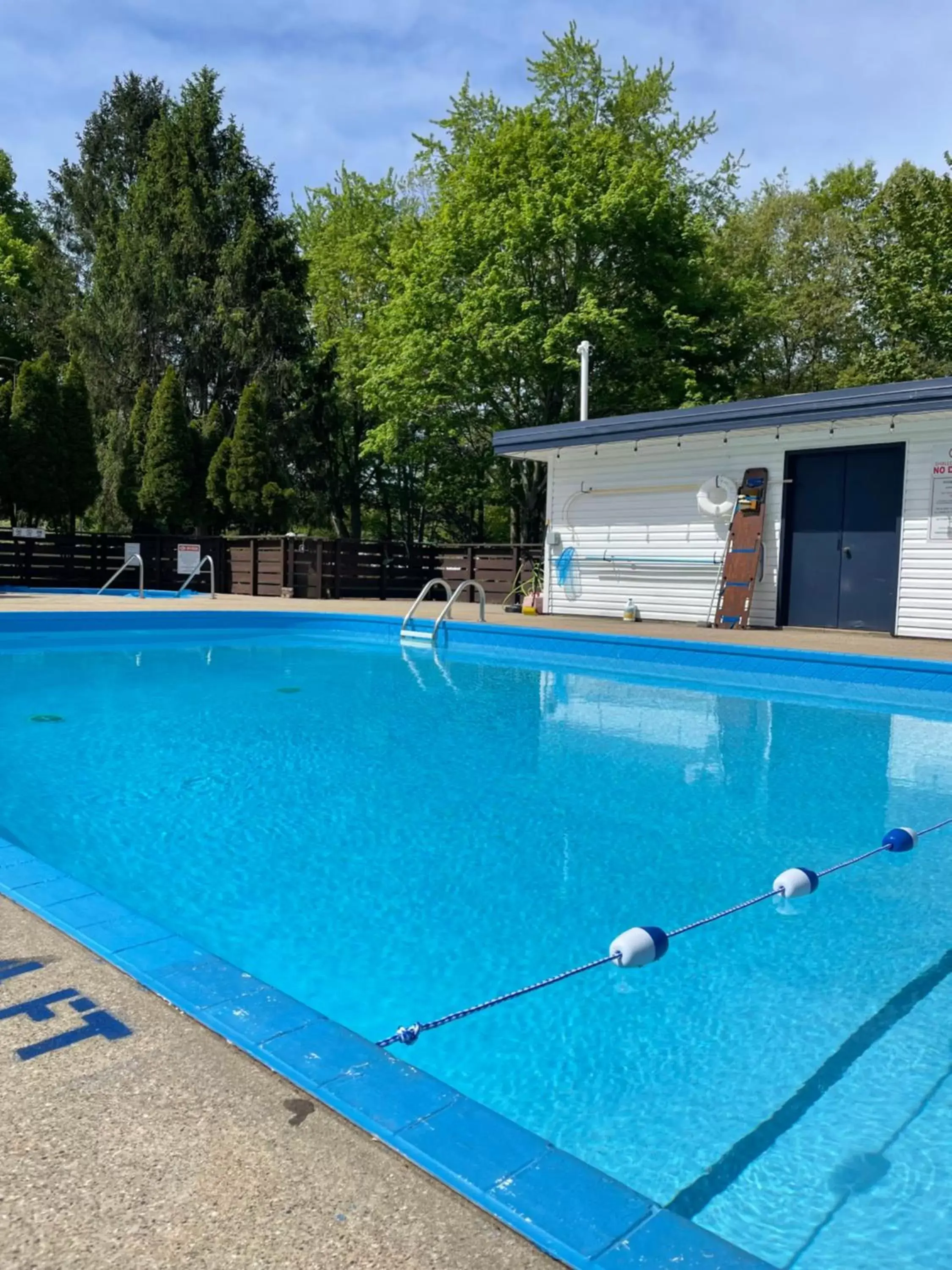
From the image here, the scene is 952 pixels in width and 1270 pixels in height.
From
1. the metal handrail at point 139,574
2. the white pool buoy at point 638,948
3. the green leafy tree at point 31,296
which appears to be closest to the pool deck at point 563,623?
the metal handrail at point 139,574

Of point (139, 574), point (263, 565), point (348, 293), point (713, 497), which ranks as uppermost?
point (348, 293)

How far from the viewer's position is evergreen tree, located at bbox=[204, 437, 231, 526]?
2008 centimetres

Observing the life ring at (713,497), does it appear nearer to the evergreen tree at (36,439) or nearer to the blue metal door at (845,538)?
the blue metal door at (845,538)

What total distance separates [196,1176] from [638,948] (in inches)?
38.0

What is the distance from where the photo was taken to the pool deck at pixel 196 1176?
4.28 ft

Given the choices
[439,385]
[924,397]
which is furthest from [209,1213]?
[439,385]

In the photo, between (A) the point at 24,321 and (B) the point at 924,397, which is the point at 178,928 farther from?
(A) the point at 24,321

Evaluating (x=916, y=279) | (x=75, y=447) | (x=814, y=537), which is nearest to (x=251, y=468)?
(x=75, y=447)

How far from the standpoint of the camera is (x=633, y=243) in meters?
20.1

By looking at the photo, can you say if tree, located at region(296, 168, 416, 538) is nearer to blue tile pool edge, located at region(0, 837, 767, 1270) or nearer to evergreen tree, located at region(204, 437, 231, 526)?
evergreen tree, located at region(204, 437, 231, 526)

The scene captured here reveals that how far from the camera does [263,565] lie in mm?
18656

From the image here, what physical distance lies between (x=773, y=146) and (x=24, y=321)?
22.2 m

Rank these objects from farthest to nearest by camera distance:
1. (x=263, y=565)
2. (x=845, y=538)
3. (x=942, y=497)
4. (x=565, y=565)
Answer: (x=263, y=565)
(x=565, y=565)
(x=845, y=538)
(x=942, y=497)

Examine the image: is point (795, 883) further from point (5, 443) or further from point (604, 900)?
point (5, 443)
